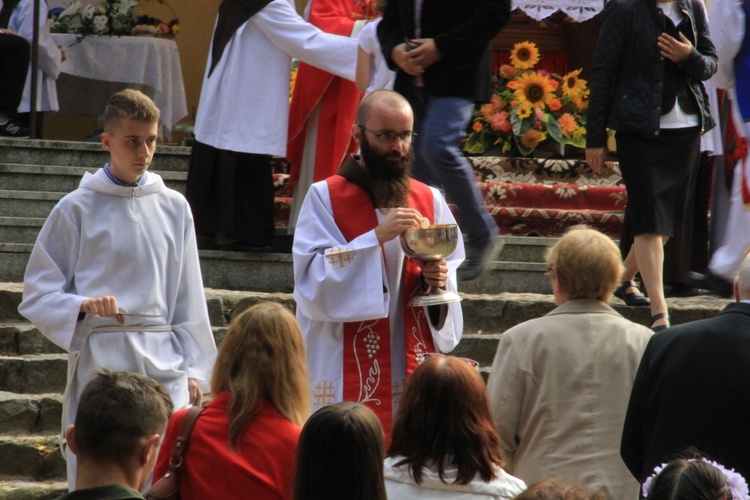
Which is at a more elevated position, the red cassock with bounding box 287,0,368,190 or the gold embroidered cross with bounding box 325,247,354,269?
the red cassock with bounding box 287,0,368,190

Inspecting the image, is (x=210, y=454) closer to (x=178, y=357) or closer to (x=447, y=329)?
(x=178, y=357)


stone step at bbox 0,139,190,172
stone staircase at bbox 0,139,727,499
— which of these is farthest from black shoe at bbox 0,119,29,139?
stone staircase at bbox 0,139,727,499

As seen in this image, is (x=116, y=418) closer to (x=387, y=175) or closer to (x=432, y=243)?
(x=432, y=243)

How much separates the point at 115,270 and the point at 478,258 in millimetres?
2158

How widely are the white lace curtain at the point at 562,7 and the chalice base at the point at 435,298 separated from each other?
5903mm

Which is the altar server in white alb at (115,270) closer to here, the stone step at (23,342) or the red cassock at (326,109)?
the stone step at (23,342)

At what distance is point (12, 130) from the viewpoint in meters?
9.73

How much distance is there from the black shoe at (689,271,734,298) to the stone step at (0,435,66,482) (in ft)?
12.0

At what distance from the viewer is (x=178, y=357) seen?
4691mm

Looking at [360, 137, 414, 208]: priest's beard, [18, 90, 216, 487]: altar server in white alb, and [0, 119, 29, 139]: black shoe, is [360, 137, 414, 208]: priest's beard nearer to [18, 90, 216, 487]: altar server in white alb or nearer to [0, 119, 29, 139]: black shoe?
[18, 90, 216, 487]: altar server in white alb

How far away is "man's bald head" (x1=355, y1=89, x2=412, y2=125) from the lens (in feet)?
15.9

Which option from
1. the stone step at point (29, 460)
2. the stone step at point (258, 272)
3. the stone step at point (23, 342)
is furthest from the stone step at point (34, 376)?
the stone step at point (258, 272)

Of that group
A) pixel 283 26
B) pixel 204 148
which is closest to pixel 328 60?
pixel 283 26

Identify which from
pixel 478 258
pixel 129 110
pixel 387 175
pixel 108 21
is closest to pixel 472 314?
pixel 478 258
